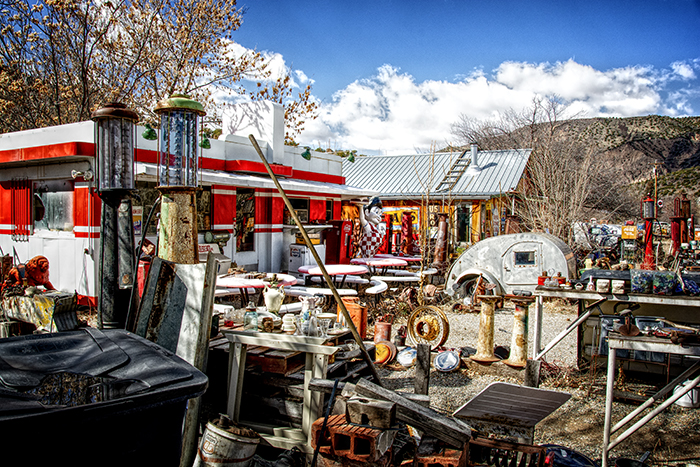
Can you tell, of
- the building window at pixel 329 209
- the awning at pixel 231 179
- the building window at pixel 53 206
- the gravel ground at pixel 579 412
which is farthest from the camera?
the building window at pixel 329 209

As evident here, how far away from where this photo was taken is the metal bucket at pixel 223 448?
3186 mm

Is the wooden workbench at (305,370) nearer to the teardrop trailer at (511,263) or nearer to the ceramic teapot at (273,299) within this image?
the ceramic teapot at (273,299)

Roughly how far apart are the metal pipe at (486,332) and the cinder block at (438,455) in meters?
3.69

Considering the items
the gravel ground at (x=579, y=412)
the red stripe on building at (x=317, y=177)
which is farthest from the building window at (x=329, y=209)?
the gravel ground at (x=579, y=412)

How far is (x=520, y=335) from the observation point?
6617mm

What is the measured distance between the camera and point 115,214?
3867 mm

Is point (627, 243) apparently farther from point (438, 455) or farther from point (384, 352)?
point (438, 455)

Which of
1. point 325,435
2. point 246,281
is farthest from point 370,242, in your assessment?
point 325,435

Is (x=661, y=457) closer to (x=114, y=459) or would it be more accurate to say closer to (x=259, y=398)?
(x=259, y=398)

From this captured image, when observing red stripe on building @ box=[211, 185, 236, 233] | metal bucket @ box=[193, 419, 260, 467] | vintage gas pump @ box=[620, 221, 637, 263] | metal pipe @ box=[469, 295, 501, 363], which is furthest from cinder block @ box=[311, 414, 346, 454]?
vintage gas pump @ box=[620, 221, 637, 263]

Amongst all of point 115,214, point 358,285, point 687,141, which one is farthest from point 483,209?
point 687,141

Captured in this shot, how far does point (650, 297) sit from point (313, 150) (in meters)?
11.2

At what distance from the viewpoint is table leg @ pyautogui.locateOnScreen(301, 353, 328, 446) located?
12.5ft

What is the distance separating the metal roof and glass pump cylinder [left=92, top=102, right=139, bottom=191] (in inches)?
595
